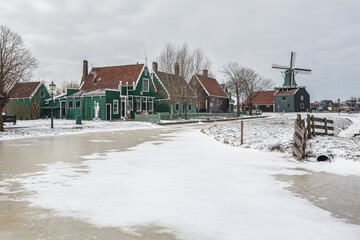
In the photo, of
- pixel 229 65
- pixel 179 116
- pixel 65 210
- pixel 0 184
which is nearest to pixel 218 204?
pixel 65 210

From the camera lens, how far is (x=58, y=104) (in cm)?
4791

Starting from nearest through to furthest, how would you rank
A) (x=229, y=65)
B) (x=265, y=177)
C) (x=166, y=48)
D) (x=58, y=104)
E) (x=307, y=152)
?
(x=265, y=177) → (x=307, y=152) → (x=166, y=48) → (x=58, y=104) → (x=229, y=65)

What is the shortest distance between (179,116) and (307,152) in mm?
35472

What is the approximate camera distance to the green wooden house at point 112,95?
138 feet

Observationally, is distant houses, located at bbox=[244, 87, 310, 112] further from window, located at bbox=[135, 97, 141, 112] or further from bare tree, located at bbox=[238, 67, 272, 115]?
window, located at bbox=[135, 97, 141, 112]

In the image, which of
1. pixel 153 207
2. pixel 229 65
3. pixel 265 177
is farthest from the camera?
pixel 229 65

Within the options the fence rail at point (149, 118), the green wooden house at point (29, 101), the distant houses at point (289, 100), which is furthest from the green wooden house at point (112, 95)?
the distant houses at point (289, 100)

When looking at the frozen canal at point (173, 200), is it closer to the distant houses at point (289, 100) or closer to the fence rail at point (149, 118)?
A: the fence rail at point (149, 118)

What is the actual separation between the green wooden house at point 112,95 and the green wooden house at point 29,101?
3.16m

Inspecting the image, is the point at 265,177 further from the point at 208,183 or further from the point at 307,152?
the point at 307,152

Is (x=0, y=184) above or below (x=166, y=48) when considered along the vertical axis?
below

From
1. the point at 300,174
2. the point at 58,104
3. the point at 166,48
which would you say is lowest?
the point at 300,174

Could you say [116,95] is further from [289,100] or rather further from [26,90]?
[289,100]

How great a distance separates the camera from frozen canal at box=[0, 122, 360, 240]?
14.0 ft
